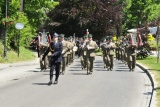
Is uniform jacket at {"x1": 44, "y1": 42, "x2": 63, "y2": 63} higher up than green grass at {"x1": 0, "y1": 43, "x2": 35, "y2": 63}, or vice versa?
uniform jacket at {"x1": 44, "y1": 42, "x2": 63, "y2": 63}

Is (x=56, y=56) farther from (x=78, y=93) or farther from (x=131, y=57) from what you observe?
(x=131, y=57)

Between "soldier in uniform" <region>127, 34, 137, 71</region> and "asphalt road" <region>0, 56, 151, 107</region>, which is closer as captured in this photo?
"asphalt road" <region>0, 56, 151, 107</region>

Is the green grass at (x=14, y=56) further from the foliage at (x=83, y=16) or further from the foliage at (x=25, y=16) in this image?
the foliage at (x=83, y=16)

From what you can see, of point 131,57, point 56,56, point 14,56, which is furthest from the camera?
point 14,56

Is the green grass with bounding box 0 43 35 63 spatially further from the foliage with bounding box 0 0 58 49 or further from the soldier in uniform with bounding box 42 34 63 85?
the soldier in uniform with bounding box 42 34 63 85

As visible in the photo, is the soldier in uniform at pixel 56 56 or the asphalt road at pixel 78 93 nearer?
the asphalt road at pixel 78 93

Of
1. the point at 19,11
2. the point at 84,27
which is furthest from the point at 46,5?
the point at 84,27

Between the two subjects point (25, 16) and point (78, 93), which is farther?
point (25, 16)

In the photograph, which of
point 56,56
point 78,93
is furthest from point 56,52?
point 78,93

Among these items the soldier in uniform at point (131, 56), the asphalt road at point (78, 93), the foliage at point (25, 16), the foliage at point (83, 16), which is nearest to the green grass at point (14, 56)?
the foliage at point (25, 16)

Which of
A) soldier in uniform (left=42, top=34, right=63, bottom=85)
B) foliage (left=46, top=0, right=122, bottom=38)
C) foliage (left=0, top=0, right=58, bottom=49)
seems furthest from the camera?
foliage (left=46, top=0, right=122, bottom=38)

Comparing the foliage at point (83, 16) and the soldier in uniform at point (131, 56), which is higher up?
the foliage at point (83, 16)

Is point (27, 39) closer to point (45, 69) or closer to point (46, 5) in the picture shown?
point (46, 5)

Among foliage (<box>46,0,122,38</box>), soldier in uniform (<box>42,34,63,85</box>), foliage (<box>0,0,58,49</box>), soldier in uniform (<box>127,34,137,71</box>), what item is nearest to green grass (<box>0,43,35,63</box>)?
foliage (<box>0,0,58,49</box>)
